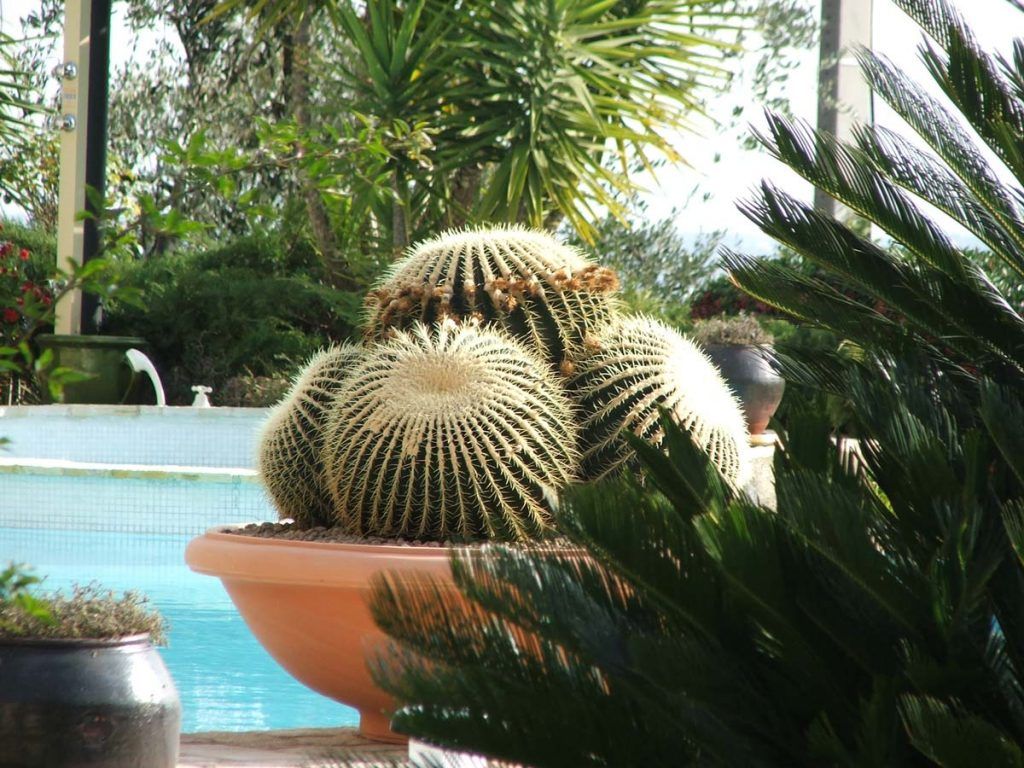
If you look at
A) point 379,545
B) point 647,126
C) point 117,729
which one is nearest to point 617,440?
point 379,545

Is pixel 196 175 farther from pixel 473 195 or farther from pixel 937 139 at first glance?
pixel 473 195

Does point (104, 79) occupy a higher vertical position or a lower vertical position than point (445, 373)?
higher

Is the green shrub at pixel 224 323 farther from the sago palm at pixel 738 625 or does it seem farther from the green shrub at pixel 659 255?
the sago palm at pixel 738 625

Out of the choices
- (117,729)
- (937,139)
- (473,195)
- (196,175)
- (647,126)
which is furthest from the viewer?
(473,195)

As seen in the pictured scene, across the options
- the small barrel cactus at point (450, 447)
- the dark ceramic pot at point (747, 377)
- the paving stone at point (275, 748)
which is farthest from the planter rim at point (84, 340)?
the small barrel cactus at point (450, 447)

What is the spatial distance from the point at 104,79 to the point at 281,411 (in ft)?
26.5

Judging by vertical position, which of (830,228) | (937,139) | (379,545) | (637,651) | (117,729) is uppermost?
(937,139)

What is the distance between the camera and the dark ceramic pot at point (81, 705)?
1919 millimetres

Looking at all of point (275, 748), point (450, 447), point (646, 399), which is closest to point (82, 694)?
point (275, 748)

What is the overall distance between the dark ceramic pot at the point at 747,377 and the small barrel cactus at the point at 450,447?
5.19m

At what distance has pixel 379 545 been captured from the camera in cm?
245

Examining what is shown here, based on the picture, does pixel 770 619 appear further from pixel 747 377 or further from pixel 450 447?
pixel 747 377

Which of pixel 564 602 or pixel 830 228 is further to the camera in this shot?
pixel 830 228

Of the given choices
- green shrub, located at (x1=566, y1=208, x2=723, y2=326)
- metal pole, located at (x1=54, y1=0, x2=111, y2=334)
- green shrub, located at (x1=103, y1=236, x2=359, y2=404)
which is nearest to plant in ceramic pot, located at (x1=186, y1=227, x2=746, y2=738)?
green shrub, located at (x1=103, y1=236, x2=359, y2=404)
